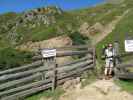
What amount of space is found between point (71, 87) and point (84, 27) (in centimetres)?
3545

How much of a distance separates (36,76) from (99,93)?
101 inches

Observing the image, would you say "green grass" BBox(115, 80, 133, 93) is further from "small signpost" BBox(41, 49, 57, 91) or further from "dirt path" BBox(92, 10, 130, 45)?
"dirt path" BBox(92, 10, 130, 45)

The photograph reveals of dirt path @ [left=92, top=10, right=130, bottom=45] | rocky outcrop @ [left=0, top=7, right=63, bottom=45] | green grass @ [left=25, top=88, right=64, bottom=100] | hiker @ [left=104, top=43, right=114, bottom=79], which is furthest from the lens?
rocky outcrop @ [left=0, top=7, right=63, bottom=45]

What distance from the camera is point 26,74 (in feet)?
53.9

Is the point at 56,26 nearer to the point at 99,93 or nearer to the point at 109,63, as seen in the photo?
the point at 109,63

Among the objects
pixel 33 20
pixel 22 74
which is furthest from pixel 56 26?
pixel 22 74

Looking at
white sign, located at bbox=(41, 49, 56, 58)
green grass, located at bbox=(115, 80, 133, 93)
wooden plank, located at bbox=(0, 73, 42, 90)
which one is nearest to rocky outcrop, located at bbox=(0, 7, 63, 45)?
white sign, located at bbox=(41, 49, 56, 58)

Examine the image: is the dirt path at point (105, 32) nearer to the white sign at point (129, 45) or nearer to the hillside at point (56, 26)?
the hillside at point (56, 26)

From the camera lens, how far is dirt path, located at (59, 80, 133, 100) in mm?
16047

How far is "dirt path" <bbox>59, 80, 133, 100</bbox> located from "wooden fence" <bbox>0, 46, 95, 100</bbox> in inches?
37.9

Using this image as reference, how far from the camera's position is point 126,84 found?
17234 millimetres

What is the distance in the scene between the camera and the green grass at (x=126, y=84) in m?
16.5

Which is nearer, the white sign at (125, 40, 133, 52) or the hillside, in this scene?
the white sign at (125, 40, 133, 52)

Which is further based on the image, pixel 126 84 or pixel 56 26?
pixel 56 26
